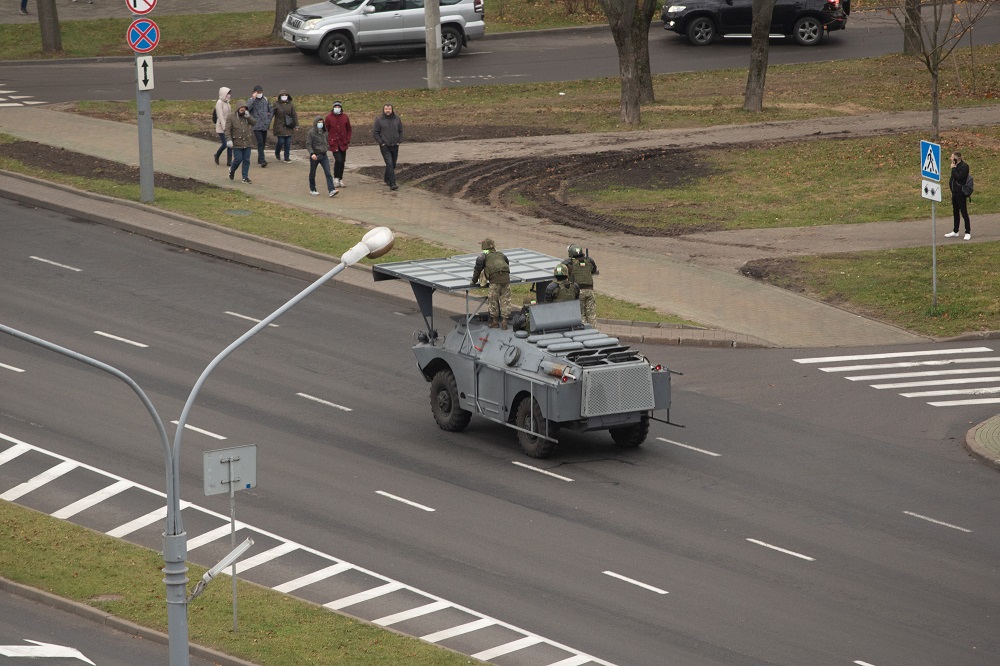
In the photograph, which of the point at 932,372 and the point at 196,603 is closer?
the point at 196,603

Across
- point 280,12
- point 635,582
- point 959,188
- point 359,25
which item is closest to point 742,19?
point 359,25

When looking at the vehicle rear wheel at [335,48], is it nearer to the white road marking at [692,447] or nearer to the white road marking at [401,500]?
the white road marking at [692,447]

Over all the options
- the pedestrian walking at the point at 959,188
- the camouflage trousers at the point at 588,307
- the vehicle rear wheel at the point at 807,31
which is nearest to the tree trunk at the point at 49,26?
the vehicle rear wheel at the point at 807,31

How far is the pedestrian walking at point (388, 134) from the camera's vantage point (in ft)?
114

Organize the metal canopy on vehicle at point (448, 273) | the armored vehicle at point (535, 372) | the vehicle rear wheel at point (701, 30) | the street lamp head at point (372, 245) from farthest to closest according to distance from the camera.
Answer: the vehicle rear wheel at point (701, 30) → the metal canopy on vehicle at point (448, 273) → the armored vehicle at point (535, 372) → the street lamp head at point (372, 245)

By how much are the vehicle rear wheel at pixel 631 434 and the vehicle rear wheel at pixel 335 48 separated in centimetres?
2890

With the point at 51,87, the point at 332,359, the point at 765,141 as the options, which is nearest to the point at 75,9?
the point at 51,87

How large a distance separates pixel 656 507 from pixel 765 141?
70.7 feet

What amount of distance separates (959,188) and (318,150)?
1347 cm

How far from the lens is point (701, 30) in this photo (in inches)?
2021

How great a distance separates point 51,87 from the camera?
45.2 meters

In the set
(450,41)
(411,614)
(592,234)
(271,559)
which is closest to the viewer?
(411,614)

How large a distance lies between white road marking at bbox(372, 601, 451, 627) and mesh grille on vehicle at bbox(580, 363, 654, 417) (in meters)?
4.60

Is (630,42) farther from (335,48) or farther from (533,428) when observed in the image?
(533,428)
